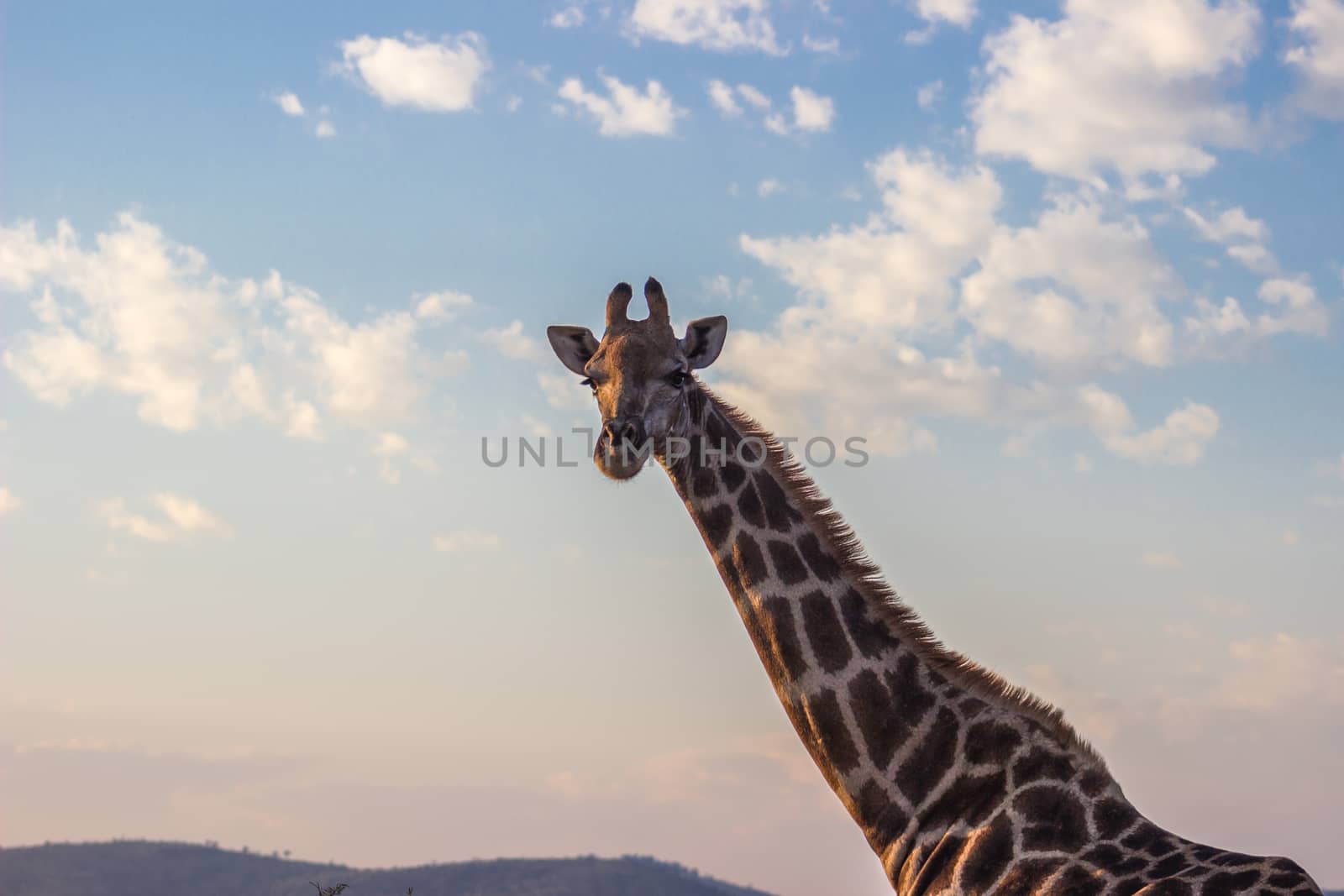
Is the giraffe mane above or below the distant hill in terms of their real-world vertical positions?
above

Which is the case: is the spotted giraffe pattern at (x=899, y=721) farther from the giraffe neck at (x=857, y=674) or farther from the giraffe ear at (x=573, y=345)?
the giraffe ear at (x=573, y=345)

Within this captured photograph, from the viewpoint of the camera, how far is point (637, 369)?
12.3 meters

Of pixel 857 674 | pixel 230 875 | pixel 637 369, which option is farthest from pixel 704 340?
pixel 230 875

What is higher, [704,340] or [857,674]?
[704,340]

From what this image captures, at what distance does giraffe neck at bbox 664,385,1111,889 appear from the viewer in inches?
452

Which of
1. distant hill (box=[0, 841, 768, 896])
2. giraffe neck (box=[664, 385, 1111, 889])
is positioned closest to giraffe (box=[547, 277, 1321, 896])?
giraffe neck (box=[664, 385, 1111, 889])

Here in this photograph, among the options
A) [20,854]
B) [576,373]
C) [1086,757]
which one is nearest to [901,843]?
[1086,757]

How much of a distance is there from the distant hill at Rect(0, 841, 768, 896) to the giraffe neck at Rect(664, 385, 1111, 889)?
9527 cm

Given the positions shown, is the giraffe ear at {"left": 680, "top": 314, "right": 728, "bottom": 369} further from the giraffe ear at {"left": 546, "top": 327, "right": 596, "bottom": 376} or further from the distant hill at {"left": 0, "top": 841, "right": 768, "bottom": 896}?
the distant hill at {"left": 0, "top": 841, "right": 768, "bottom": 896}

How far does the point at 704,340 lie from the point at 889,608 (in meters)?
3.23

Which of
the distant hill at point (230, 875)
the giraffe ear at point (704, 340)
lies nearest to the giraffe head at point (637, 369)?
the giraffe ear at point (704, 340)

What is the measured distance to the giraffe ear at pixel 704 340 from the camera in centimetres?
1297

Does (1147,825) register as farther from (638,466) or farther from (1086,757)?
(638,466)

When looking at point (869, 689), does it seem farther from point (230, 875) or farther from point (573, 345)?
point (230, 875)
